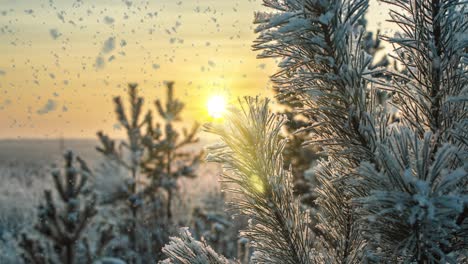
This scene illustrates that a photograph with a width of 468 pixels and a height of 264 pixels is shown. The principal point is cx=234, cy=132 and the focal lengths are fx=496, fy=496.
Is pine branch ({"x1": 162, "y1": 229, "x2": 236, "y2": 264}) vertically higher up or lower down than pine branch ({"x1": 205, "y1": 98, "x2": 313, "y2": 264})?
lower down

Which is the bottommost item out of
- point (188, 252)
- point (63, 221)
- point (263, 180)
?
point (63, 221)

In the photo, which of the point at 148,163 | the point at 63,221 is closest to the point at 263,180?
the point at 63,221

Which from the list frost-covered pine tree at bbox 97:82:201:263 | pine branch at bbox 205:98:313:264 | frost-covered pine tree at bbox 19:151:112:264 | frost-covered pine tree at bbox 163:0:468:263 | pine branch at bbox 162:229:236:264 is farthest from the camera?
frost-covered pine tree at bbox 97:82:201:263

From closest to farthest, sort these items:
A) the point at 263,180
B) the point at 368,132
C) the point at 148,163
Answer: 1. the point at 368,132
2. the point at 263,180
3. the point at 148,163

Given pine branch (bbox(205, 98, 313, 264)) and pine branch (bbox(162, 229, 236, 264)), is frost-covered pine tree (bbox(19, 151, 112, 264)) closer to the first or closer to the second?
pine branch (bbox(162, 229, 236, 264))

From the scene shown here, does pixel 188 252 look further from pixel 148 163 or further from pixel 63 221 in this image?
pixel 148 163

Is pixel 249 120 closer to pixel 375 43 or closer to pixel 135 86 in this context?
pixel 375 43

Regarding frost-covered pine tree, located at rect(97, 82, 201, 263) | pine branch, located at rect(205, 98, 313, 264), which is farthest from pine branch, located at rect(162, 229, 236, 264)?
frost-covered pine tree, located at rect(97, 82, 201, 263)

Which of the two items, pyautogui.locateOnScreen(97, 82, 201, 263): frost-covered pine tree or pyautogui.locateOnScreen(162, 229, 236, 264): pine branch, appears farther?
pyautogui.locateOnScreen(97, 82, 201, 263): frost-covered pine tree

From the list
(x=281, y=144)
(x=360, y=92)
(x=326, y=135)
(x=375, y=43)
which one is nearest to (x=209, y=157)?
(x=281, y=144)
